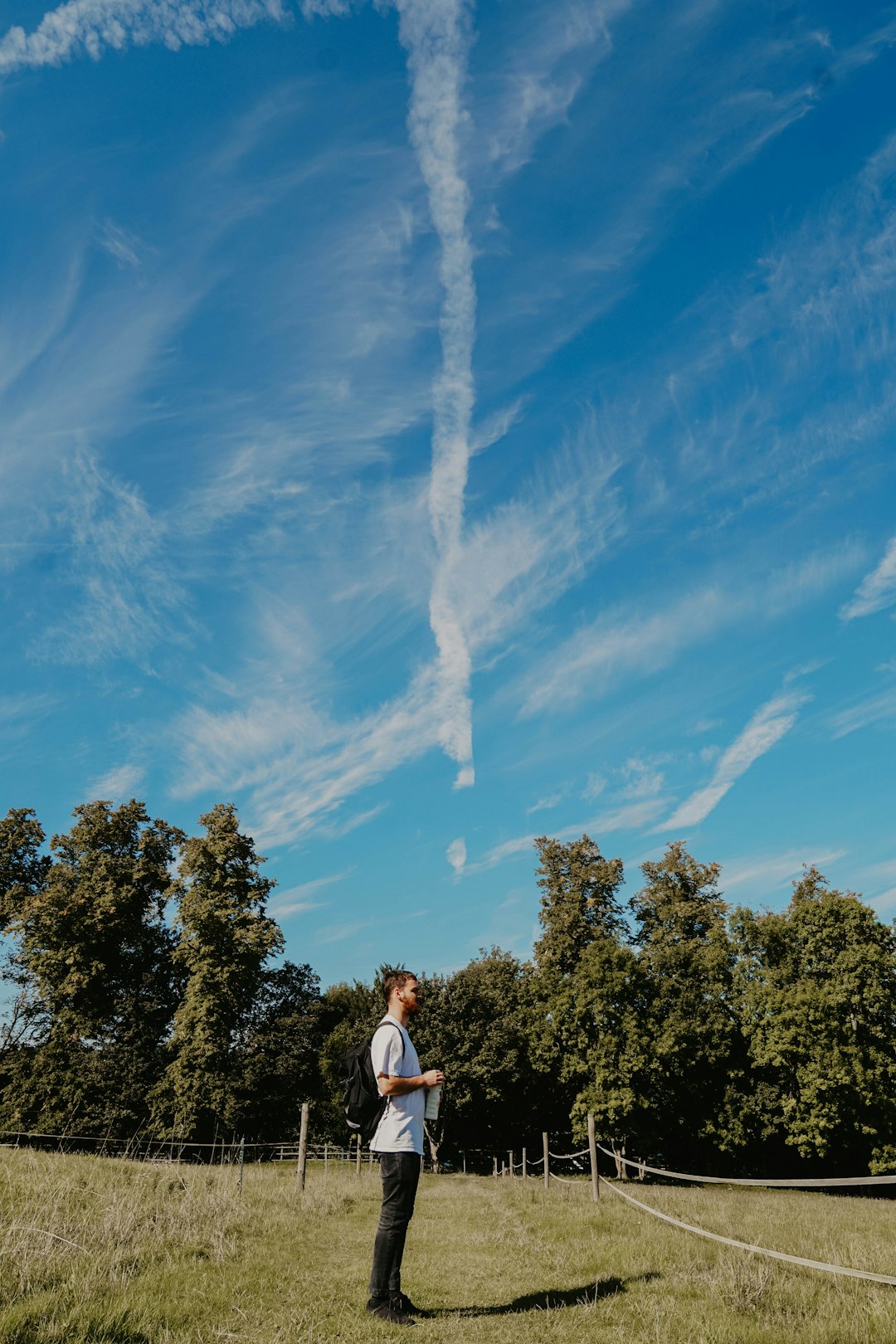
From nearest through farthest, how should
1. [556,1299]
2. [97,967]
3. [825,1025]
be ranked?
[556,1299]
[825,1025]
[97,967]

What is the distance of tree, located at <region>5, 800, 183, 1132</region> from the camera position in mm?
32531

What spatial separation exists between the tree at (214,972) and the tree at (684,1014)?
690 inches

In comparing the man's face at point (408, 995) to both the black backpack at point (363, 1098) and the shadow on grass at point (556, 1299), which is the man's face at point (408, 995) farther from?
the shadow on grass at point (556, 1299)

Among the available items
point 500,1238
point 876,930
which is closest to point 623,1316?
point 500,1238

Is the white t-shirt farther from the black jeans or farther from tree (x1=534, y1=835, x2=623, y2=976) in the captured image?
tree (x1=534, y1=835, x2=623, y2=976)

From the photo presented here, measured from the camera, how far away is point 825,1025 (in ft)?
103

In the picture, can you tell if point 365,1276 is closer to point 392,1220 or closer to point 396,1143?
point 392,1220

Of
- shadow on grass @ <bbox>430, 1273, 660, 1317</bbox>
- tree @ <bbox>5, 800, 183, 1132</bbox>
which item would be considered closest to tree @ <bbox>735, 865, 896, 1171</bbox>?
tree @ <bbox>5, 800, 183, 1132</bbox>

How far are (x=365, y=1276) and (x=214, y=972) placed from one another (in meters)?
29.3

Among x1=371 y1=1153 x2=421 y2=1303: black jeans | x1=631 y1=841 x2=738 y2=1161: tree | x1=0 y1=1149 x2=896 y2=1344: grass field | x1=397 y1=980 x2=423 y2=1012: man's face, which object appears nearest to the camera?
x1=0 y1=1149 x2=896 y2=1344: grass field

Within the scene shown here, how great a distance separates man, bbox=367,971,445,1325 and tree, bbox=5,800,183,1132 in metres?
32.9

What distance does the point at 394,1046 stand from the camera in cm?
558

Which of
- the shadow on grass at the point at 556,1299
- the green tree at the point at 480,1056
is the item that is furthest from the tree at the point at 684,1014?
the shadow on grass at the point at 556,1299

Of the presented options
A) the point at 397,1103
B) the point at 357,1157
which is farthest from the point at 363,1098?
the point at 357,1157
